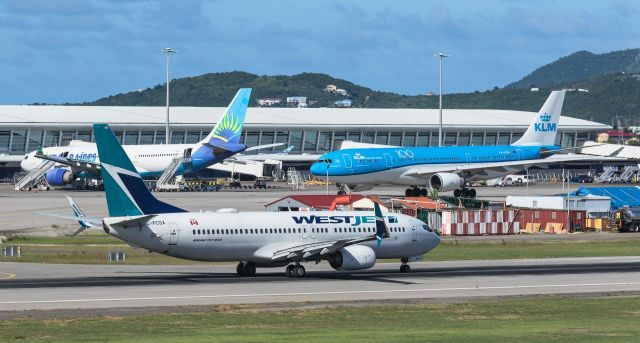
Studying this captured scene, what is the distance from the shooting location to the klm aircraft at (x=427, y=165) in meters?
106

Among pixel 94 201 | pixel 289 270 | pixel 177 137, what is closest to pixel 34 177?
pixel 94 201

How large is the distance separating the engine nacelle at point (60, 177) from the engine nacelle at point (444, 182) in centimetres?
4822

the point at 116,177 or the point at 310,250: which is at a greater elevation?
the point at 116,177

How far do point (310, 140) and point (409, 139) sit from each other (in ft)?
56.4

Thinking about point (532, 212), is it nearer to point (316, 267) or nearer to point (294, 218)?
point (316, 267)

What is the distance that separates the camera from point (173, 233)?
53156 millimetres

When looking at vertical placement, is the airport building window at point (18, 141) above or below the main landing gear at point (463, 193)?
above

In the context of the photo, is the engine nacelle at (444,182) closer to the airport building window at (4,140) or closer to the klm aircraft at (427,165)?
the klm aircraft at (427,165)

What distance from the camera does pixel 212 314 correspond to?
141ft

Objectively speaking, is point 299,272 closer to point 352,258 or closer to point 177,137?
point 352,258

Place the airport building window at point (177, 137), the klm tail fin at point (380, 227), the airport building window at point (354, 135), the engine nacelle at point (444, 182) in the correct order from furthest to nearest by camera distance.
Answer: the airport building window at point (354, 135)
the airport building window at point (177, 137)
the engine nacelle at point (444, 182)
the klm tail fin at point (380, 227)

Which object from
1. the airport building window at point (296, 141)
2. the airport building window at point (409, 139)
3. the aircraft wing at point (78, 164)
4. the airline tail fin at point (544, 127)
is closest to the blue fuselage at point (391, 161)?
the airline tail fin at point (544, 127)

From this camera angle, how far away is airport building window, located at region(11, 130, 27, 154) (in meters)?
173

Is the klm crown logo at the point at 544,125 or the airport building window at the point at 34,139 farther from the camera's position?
the airport building window at the point at 34,139
